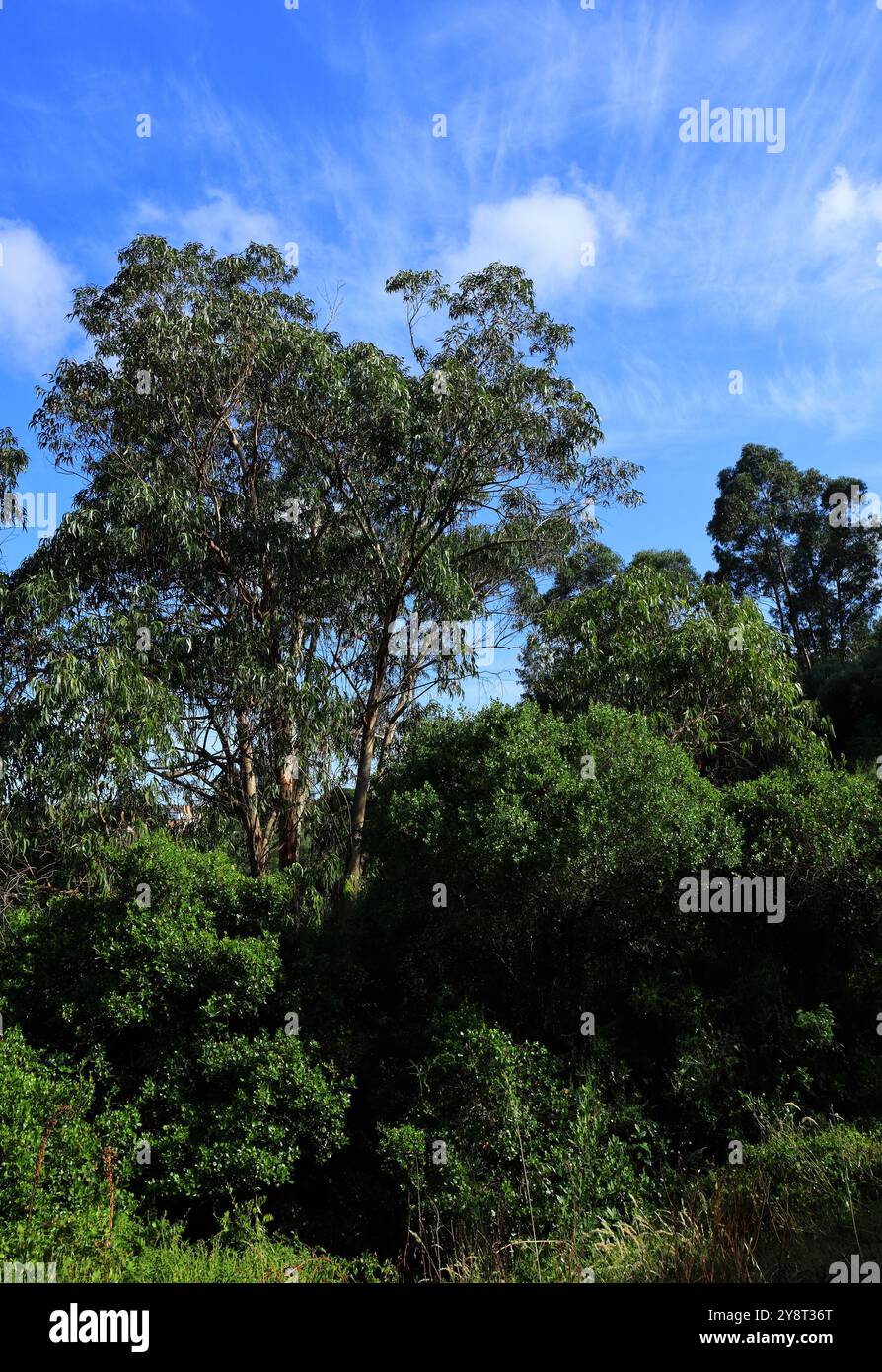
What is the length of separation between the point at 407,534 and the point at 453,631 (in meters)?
1.69

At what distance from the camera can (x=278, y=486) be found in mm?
14227

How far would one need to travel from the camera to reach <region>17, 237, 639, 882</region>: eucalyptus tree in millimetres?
12883

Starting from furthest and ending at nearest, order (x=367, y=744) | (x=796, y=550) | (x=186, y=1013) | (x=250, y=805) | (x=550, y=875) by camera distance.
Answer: (x=796, y=550) → (x=367, y=744) → (x=250, y=805) → (x=186, y=1013) → (x=550, y=875)

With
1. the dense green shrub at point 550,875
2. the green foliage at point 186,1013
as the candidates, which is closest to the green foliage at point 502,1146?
the dense green shrub at point 550,875

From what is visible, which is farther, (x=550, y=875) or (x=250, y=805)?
(x=250, y=805)

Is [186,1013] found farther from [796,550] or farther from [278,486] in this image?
[796,550]

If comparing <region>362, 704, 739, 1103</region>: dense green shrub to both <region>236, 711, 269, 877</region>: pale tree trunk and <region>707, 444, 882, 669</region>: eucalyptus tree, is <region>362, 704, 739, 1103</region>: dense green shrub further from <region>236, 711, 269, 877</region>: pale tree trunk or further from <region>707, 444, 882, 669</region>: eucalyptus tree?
<region>707, 444, 882, 669</region>: eucalyptus tree

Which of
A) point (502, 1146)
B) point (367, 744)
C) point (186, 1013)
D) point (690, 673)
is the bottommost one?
point (502, 1146)

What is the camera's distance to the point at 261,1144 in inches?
325

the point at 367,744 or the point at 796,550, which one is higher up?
the point at 796,550

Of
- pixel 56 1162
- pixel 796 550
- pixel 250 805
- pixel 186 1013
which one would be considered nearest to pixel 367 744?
pixel 250 805

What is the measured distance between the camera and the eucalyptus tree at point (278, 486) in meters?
12.9

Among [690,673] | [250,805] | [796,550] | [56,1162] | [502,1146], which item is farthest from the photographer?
[796,550]

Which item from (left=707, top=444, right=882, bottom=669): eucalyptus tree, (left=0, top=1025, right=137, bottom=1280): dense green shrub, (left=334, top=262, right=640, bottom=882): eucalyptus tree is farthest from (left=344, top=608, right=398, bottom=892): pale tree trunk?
(left=707, top=444, right=882, bottom=669): eucalyptus tree
